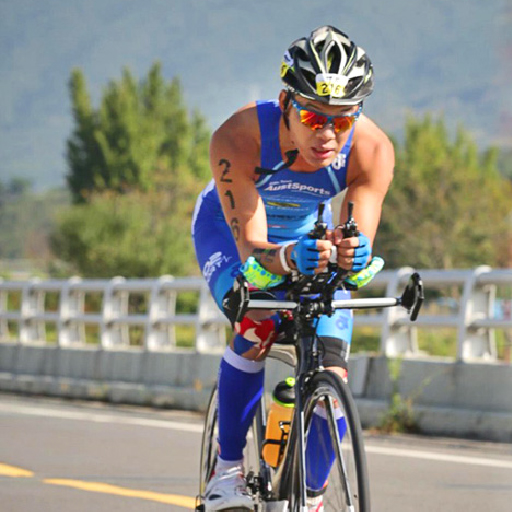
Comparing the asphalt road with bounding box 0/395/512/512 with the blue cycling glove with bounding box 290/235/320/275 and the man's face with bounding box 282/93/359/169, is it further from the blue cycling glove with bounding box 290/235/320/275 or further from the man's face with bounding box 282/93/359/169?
the blue cycling glove with bounding box 290/235/320/275

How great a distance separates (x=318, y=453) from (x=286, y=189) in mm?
1265

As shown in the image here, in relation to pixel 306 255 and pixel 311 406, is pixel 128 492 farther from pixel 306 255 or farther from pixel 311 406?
pixel 306 255

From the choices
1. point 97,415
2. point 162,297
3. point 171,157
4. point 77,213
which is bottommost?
point 97,415

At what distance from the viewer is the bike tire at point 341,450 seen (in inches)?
166

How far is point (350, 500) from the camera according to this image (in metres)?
4.32

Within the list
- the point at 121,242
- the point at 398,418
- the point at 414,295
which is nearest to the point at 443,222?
the point at 121,242

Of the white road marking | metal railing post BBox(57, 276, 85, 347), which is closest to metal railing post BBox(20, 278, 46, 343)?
metal railing post BBox(57, 276, 85, 347)

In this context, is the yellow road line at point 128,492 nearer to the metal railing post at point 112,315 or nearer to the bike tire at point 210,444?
the bike tire at point 210,444

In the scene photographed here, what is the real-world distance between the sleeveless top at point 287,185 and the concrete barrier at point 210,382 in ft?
2.05

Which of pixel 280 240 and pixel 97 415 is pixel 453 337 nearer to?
pixel 97 415

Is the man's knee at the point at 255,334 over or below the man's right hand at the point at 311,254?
below

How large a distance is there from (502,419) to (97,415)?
4.52m

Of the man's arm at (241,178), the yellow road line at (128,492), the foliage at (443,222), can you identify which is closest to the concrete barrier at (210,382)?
the man's arm at (241,178)

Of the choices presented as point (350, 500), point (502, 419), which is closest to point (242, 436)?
point (350, 500)
